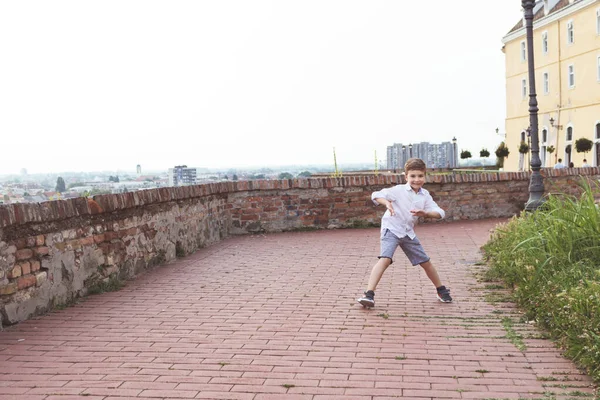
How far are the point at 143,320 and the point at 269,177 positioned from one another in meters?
8.65

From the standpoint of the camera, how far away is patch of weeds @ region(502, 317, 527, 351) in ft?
16.5

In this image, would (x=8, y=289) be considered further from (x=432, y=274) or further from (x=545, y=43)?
(x=545, y=43)

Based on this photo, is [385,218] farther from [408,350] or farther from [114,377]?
[114,377]

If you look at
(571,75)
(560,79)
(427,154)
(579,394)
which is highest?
(571,75)

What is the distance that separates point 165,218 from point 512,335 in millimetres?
5766

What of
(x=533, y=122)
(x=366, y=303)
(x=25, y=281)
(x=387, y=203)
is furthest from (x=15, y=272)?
(x=533, y=122)

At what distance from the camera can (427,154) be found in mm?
52375

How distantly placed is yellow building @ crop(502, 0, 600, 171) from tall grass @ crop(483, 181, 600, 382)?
1468 inches

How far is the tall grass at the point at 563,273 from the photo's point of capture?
15.0 feet

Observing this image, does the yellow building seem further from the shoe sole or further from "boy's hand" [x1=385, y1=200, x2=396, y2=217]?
the shoe sole

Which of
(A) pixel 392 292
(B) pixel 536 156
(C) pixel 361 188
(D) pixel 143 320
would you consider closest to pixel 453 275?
(A) pixel 392 292

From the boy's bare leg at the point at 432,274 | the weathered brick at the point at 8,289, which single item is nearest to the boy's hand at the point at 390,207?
the boy's bare leg at the point at 432,274

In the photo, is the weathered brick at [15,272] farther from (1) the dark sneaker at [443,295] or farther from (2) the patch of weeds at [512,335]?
(2) the patch of weeds at [512,335]

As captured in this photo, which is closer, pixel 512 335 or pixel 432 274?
pixel 512 335
